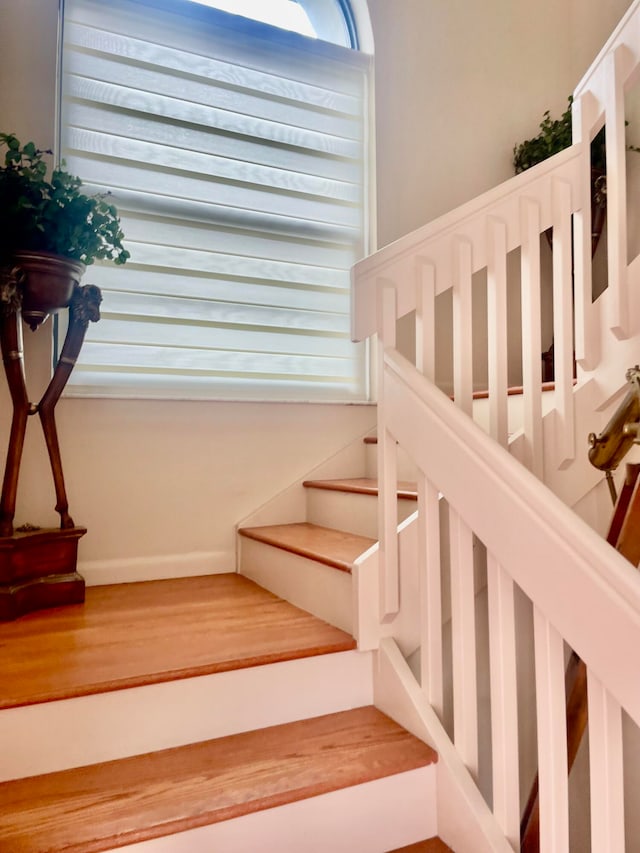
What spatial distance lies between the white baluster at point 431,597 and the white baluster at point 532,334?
279mm

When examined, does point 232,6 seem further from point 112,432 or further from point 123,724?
point 123,724

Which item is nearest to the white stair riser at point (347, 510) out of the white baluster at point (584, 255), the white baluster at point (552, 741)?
the white baluster at point (584, 255)

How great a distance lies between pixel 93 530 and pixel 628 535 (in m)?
1.68

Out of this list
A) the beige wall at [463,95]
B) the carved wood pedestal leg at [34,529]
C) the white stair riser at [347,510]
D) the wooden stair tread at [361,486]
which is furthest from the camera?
the beige wall at [463,95]

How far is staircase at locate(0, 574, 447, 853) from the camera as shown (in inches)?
40.2

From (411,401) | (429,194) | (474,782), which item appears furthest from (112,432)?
(429,194)

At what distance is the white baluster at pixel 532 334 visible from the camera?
135 centimetres

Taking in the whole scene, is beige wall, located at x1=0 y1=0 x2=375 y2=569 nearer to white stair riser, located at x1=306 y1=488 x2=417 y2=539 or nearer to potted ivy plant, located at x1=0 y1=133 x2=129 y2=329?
white stair riser, located at x1=306 y1=488 x2=417 y2=539

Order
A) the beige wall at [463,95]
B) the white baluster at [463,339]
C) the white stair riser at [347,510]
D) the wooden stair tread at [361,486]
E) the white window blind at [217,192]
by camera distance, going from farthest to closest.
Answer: the beige wall at [463,95] → the white window blind at [217,192] → the white stair riser at [347,510] → the wooden stair tread at [361,486] → the white baluster at [463,339]

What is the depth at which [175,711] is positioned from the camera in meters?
1.25

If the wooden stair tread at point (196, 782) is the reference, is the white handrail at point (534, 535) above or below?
above

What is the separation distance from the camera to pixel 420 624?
1.38 meters

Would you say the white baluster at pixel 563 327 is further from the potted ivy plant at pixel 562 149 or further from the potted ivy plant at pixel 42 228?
the potted ivy plant at pixel 42 228

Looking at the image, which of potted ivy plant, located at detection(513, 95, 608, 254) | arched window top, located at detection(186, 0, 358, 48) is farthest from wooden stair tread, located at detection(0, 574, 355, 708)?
arched window top, located at detection(186, 0, 358, 48)
